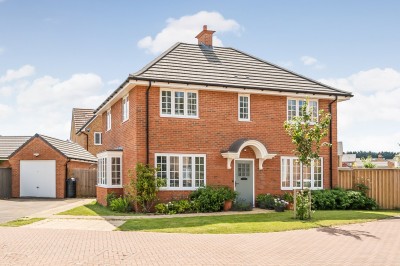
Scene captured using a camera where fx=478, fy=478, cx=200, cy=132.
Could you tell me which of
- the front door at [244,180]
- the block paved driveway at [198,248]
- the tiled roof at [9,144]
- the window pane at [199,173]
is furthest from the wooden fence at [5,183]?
the block paved driveway at [198,248]

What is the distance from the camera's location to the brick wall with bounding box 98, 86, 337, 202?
810 inches

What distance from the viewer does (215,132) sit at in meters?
21.6

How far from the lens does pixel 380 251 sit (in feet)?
39.1

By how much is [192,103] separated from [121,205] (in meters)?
5.45

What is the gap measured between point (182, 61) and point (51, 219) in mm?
9472

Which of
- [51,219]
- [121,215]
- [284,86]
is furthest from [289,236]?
[284,86]

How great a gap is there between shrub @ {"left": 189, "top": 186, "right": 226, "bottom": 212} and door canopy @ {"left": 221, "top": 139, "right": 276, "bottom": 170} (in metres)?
1.69

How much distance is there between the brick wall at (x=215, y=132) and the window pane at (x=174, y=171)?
359mm

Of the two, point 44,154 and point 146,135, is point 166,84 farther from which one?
point 44,154

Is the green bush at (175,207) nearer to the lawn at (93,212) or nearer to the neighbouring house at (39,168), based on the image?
the lawn at (93,212)

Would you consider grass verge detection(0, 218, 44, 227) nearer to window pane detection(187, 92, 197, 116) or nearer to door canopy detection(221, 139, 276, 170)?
window pane detection(187, 92, 197, 116)

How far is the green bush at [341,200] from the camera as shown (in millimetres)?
21766

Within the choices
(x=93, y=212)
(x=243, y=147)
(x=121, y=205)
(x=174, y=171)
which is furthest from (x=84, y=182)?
(x=243, y=147)

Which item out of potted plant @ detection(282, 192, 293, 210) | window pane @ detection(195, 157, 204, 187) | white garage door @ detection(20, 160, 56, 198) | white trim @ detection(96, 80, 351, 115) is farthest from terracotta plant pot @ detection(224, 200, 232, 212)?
white garage door @ detection(20, 160, 56, 198)
